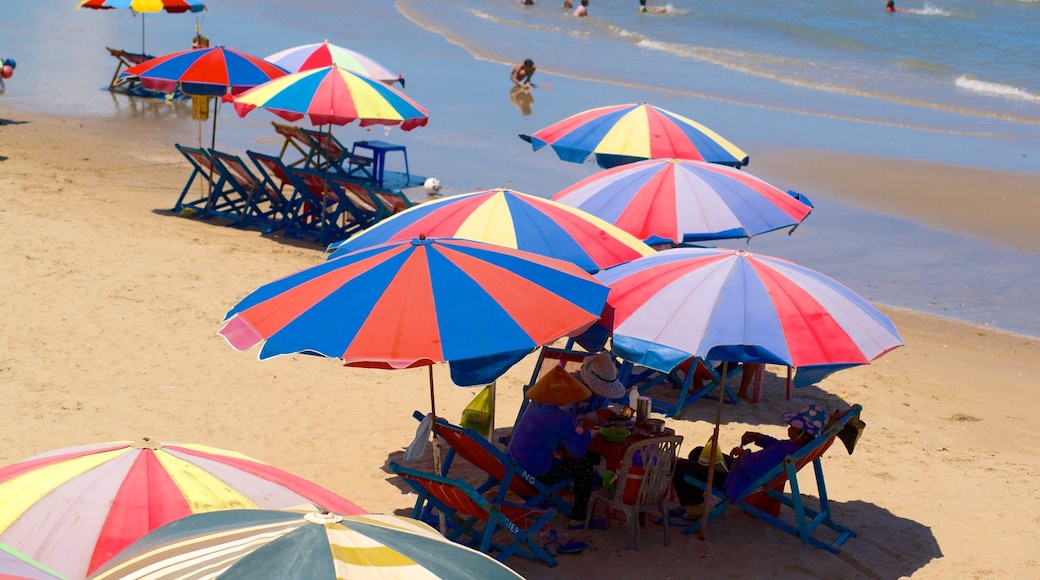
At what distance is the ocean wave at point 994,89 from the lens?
24.7m

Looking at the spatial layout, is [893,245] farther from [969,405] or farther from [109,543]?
[109,543]

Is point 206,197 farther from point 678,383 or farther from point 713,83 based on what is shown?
point 713,83

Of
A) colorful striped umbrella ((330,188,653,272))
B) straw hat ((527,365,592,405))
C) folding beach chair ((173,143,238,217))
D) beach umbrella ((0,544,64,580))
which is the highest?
→ colorful striped umbrella ((330,188,653,272))

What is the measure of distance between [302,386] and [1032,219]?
403 inches

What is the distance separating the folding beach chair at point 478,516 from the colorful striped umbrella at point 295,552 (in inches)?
90.8

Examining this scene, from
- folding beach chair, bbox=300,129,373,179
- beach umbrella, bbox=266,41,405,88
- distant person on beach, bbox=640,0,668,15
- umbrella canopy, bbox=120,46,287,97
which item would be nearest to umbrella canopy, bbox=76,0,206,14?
beach umbrella, bbox=266,41,405,88

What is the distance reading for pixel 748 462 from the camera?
6.08 meters

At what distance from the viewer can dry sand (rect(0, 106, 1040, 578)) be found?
609cm

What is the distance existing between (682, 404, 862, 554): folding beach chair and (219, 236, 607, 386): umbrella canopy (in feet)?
4.97

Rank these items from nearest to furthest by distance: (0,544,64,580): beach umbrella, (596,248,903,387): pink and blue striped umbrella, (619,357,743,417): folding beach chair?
(0,544,64,580): beach umbrella
(596,248,903,387): pink and blue striped umbrella
(619,357,743,417): folding beach chair

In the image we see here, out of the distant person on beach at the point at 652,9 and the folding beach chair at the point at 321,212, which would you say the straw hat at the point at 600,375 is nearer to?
the folding beach chair at the point at 321,212

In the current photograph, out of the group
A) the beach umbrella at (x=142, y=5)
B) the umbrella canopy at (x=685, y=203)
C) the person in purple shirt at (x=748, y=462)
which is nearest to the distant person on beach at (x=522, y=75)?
the beach umbrella at (x=142, y=5)

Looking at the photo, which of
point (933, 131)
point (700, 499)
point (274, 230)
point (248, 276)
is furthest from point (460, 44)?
point (700, 499)

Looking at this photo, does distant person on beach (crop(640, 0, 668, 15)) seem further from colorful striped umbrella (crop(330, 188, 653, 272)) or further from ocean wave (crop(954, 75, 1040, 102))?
colorful striped umbrella (crop(330, 188, 653, 272))
